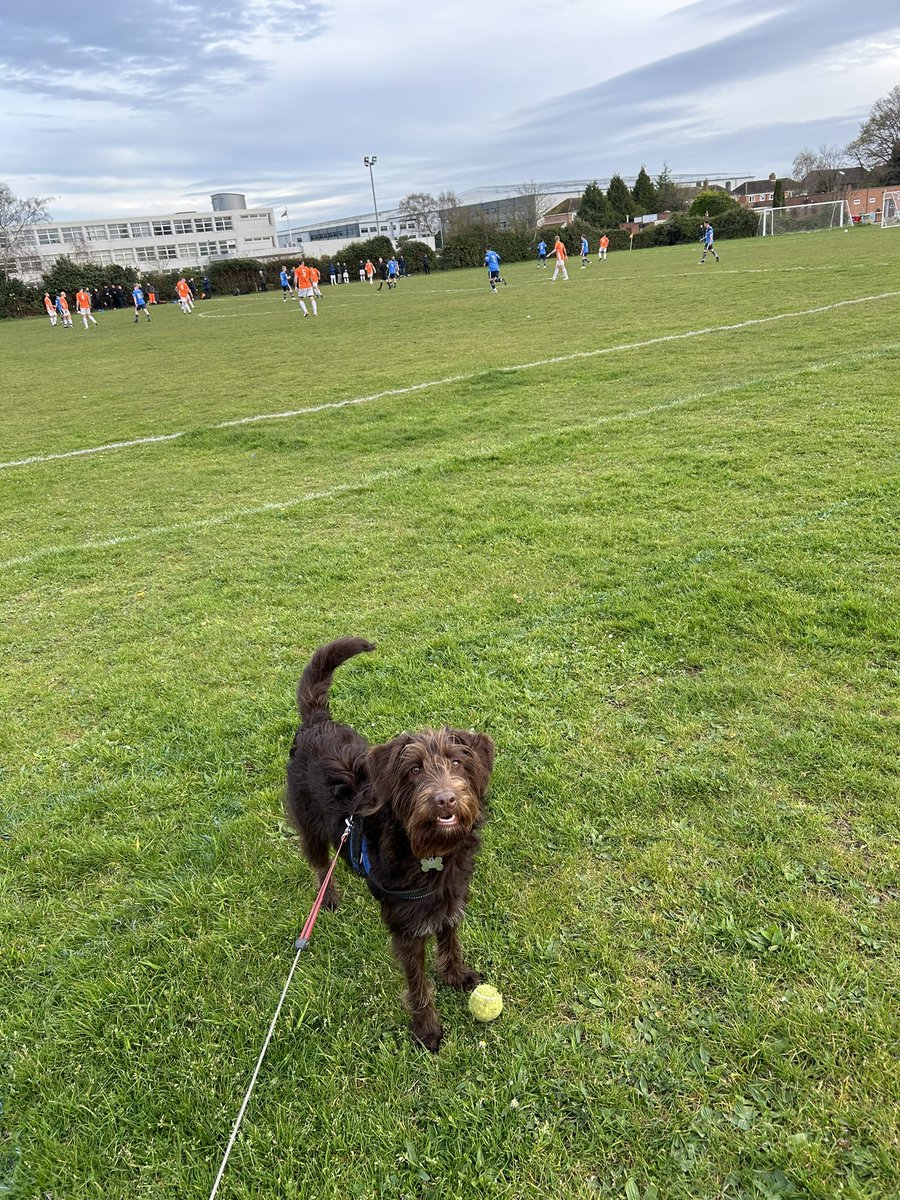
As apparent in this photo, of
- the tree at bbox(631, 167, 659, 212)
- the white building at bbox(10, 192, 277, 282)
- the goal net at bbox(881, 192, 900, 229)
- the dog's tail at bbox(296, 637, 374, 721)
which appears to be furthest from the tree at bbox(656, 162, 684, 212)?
the dog's tail at bbox(296, 637, 374, 721)

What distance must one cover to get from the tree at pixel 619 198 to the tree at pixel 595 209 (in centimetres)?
116

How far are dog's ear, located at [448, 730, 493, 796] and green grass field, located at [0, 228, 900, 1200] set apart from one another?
87 cm

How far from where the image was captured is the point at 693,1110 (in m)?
2.10

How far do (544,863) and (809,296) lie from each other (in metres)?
19.0

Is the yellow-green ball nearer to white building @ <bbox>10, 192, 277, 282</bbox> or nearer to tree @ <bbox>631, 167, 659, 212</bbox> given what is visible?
tree @ <bbox>631, 167, 659, 212</bbox>

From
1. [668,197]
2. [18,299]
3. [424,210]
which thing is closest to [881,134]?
[668,197]

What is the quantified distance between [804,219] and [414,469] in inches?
2579

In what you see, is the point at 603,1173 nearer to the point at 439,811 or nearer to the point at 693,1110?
the point at 693,1110

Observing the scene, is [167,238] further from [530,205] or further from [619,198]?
[619,198]

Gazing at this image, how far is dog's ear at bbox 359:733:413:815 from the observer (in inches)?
83.8

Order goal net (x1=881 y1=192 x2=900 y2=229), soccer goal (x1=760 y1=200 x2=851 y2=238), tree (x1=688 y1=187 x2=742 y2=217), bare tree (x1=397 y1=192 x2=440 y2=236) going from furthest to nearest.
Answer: bare tree (x1=397 y1=192 x2=440 y2=236) → tree (x1=688 y1=187 x2=742 y2=217) → soccer goal (x1=760 y1=200 x2=851 y2=238) → goal net (x1=881 y1=192 x2=900 y2=229)

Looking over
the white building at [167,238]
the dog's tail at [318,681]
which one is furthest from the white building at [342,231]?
the dog's tail at [318,681]

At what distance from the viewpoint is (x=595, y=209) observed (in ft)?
239

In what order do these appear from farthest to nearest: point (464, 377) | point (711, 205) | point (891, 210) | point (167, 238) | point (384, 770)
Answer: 1. point (167, 238)
2. point (711, 205)
3. point (891, 210)
4. point (464, 377)
5. point (384, 770)
